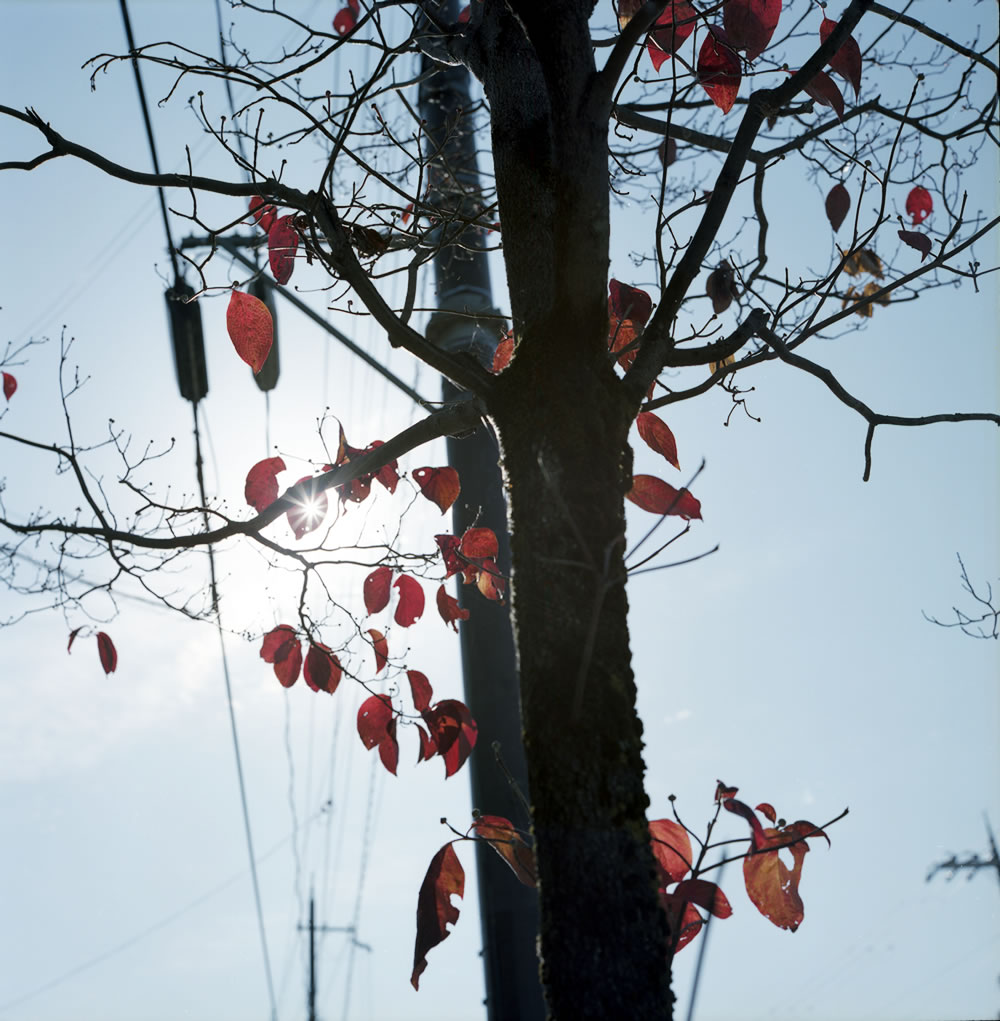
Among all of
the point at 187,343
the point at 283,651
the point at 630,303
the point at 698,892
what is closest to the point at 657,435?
the point at 630,303

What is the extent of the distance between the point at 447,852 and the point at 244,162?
1.47m

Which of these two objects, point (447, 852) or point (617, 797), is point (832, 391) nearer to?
point (617, 797)

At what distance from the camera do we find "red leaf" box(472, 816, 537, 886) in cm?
183

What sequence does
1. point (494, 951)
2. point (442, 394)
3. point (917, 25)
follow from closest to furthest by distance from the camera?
point (917, 25), point (494, 951), point (442, 394)

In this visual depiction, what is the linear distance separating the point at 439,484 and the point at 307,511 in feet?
2.07

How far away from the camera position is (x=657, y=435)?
2.09m

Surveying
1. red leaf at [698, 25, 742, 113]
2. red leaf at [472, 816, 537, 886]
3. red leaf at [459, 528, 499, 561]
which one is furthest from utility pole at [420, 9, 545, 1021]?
red leaf at [698, 25, 742, 113]

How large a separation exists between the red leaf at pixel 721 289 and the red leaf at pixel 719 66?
40 centimetres

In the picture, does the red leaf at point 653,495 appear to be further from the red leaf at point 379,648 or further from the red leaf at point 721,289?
the red leaf at point 379,648

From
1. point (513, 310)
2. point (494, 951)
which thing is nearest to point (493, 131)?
point (513, 310)

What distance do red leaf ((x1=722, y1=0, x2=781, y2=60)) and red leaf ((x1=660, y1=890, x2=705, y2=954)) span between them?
1.85m

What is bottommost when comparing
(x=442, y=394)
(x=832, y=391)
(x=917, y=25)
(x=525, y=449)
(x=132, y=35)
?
(x=525, y=449)

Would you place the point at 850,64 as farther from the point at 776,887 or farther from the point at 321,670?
the point at 321,670

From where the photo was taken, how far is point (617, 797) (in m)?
1.31
